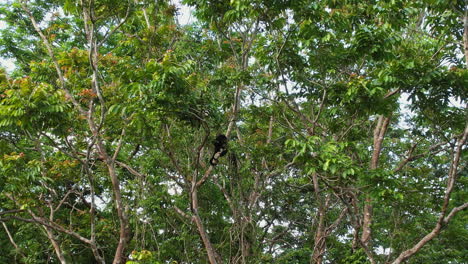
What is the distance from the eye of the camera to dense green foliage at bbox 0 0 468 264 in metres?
4.52

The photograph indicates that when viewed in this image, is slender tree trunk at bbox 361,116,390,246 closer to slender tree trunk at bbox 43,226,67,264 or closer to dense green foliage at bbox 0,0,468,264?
dense green foliage at bbox 0,0,468,264

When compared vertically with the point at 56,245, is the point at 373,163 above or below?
above

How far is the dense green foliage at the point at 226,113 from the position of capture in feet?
14.8

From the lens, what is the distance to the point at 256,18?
5344 millimetres

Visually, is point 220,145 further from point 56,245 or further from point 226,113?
point 56,245

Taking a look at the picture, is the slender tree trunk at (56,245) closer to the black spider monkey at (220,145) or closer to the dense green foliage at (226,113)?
the dense green foliage at (226,113)

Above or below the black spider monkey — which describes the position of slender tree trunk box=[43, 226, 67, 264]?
below

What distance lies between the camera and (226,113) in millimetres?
6191

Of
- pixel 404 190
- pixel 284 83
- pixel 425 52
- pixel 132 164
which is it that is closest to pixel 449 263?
pixel 404 190

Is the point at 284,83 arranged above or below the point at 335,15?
below

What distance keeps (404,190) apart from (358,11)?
87.8 inches

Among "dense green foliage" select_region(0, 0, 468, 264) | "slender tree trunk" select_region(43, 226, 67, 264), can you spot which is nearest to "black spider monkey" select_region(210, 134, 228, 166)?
"dense green foliage" select_region(0, 0, 468, 264)

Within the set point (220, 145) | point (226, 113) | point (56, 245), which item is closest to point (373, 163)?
point (226, 113)

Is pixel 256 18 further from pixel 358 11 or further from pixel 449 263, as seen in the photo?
pixel 449 263
